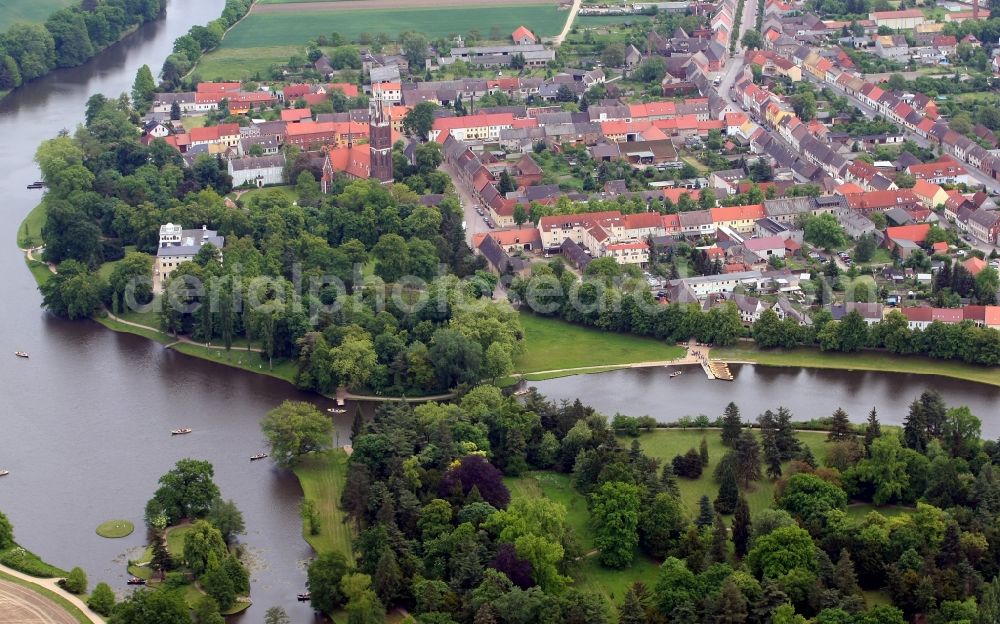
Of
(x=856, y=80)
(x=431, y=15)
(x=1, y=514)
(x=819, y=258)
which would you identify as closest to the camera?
(x=1, y=514)

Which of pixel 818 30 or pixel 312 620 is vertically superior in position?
pixel 818 30

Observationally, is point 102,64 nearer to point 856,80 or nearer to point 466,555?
point 856,80

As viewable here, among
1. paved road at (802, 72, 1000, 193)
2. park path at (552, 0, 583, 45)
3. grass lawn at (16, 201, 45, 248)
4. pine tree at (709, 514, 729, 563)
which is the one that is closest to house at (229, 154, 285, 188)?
grass lawn at (16, 201, 45, 248)

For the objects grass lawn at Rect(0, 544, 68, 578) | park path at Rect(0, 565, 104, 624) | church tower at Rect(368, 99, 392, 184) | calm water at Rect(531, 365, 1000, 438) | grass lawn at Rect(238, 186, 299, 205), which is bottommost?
park path at Rect(0, 565, 104, 624)

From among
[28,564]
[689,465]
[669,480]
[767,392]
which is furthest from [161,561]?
[767,392]

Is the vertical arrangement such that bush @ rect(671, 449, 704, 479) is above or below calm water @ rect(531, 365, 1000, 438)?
above

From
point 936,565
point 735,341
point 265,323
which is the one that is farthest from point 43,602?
point 735,341

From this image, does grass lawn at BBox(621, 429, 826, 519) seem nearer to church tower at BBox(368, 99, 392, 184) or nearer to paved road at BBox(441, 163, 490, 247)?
paved road at BBox(441, 163, 490, 247)

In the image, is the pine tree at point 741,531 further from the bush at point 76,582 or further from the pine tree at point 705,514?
the bush at point 76,582

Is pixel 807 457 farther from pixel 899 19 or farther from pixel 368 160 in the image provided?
pixel 899 19
